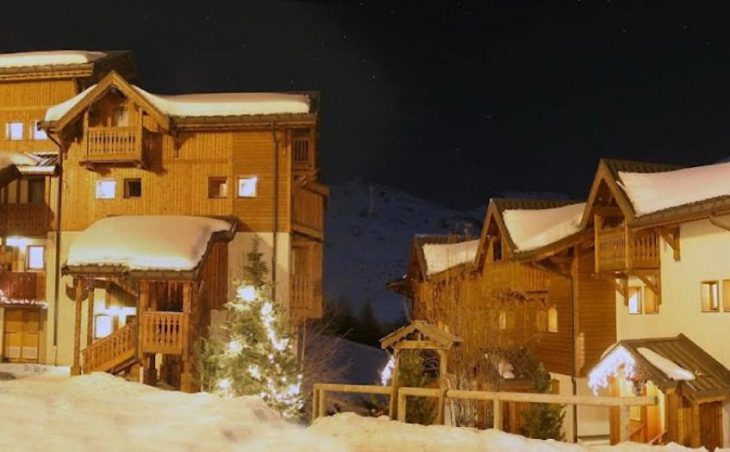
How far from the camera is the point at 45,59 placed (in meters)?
32.3

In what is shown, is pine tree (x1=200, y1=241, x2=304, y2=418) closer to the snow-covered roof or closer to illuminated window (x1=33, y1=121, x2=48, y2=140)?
the snow-covered roof

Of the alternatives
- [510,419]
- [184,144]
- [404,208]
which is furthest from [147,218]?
[404,208]

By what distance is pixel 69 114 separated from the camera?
29.7 m

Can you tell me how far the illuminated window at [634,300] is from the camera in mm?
24266

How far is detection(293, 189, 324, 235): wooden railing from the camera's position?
103 feet

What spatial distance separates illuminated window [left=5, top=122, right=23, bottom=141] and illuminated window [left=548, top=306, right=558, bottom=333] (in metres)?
21.5

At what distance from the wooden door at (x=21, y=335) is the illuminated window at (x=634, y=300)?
2109 centimetres

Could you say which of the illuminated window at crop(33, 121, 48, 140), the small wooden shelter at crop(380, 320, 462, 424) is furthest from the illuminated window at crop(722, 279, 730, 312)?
the illuminated window at crop(33, 121, 48, 140)

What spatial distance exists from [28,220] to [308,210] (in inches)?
415

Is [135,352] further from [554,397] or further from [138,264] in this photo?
[554,397]

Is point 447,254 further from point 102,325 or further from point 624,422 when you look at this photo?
point 624,422

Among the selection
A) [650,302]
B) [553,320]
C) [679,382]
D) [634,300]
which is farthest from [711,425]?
[553,320]

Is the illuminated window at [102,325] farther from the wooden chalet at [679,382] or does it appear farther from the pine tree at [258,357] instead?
the wooden chalet at [679,382]

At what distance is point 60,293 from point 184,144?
23.4ft
